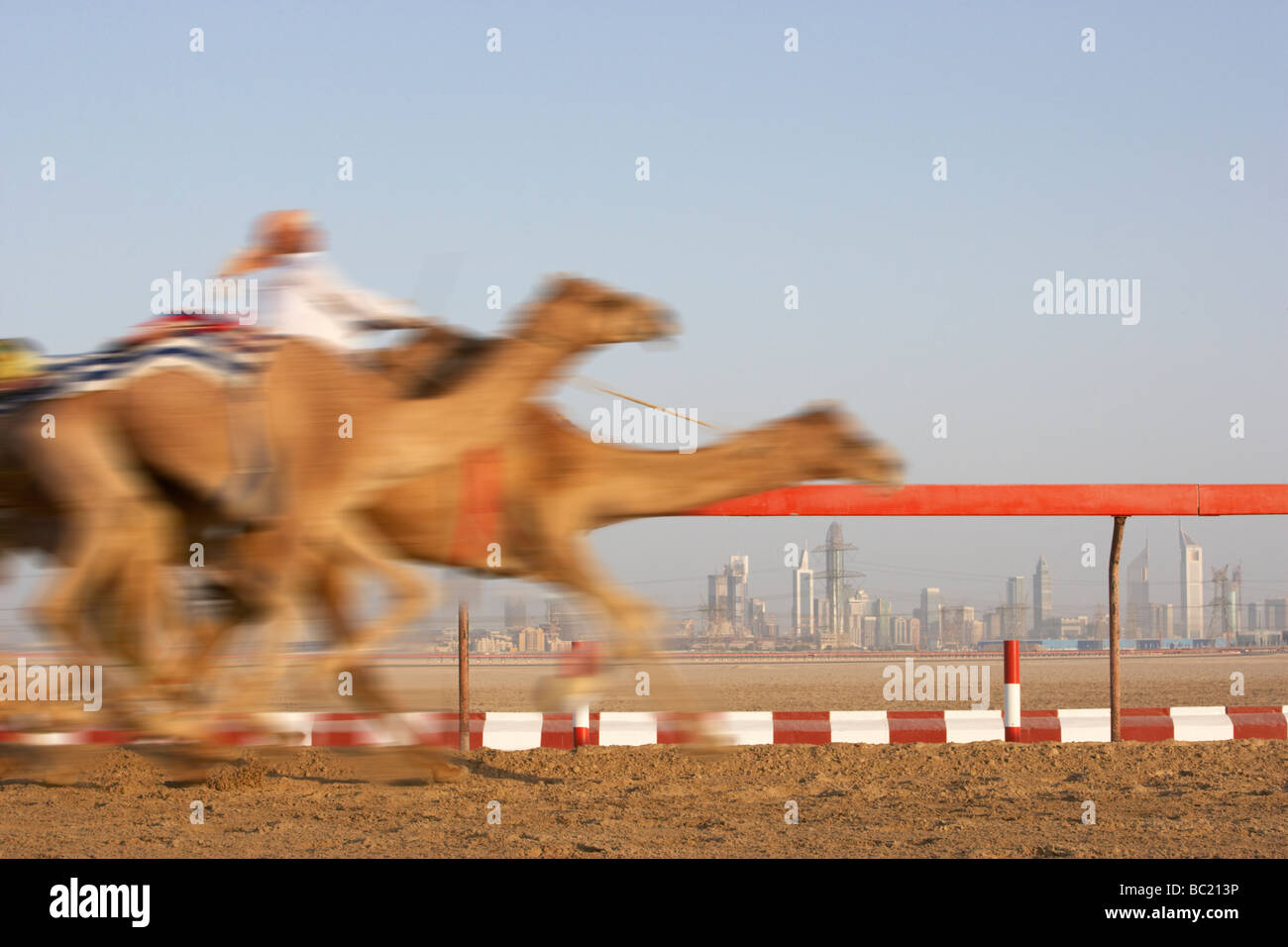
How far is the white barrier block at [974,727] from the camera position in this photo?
8.66 m

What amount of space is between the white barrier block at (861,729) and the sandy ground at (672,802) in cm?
81

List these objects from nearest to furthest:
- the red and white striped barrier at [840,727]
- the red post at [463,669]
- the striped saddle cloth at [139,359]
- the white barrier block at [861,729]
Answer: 1. the striped saddle cloth at [139,359]
2. the red post at [463,669]
3. the red and white striped barrier at [840,727]
4. the white barrier block at [861,729]

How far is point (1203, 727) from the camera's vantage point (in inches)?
347

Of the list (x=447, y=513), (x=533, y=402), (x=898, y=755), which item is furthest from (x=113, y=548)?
(x=898, y=755)

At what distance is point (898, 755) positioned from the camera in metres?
7.66

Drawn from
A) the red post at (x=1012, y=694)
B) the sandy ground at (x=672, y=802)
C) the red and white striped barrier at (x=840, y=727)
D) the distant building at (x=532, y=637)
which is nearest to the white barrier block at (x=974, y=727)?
the red and white striped barrier at (x=840, y=727)

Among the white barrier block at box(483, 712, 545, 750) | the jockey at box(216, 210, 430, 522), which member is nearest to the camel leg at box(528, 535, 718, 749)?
the jockey at box(216, 210, 430, 522)

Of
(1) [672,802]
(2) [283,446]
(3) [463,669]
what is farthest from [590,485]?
(3) [463,669]

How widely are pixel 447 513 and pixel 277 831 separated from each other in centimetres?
163

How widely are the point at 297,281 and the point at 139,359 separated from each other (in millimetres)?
721

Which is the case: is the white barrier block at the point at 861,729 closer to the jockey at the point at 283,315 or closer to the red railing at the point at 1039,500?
the red railing at the point at 1039,500

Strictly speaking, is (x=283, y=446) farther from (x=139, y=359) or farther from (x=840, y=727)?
(x=840, y=727)
